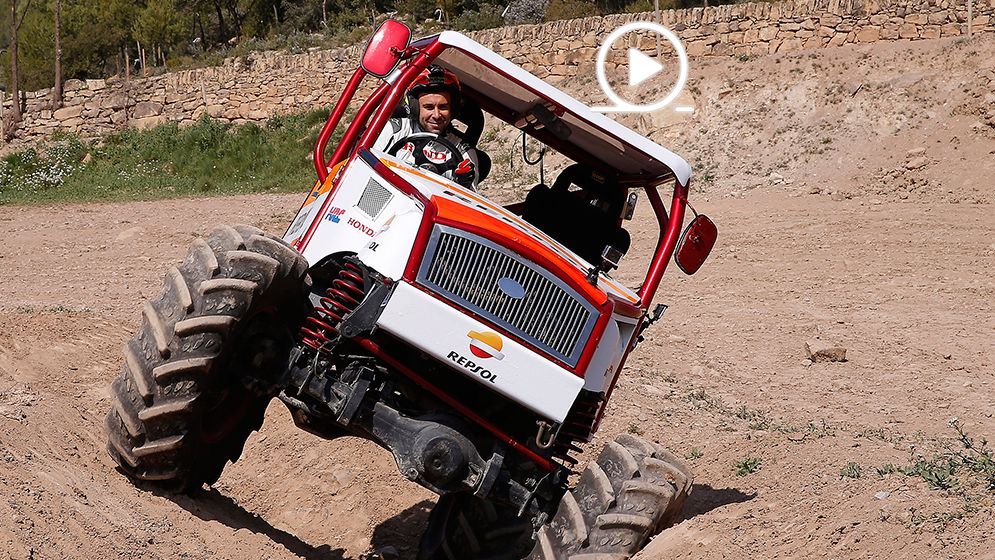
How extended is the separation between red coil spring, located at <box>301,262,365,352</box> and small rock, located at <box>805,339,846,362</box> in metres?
8.57

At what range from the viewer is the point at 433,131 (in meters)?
7.34

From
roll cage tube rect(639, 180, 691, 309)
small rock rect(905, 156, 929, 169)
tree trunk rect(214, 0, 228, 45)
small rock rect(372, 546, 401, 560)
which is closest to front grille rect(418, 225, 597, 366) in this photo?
roll cage tube rect(639, 180, 691, 309)

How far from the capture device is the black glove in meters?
7.20

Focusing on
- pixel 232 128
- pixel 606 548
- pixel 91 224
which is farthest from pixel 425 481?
pixel 232 128

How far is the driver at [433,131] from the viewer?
7.16 meters

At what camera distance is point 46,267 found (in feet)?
53.2

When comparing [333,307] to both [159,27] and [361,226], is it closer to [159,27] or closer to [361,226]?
[361,226]

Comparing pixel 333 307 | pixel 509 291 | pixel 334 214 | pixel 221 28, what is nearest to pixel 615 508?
pixel 509 291

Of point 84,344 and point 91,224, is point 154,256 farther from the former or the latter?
point 84,344

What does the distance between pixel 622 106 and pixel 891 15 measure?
18.5ft

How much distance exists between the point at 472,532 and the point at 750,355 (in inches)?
289

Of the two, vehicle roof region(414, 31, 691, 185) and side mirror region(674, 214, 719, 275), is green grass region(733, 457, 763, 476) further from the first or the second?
vehicle roof region(414, 31, 691, 185)

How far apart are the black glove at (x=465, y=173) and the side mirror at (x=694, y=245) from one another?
1247 millimetres

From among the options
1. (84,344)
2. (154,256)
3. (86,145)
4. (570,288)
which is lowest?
(86,145)
